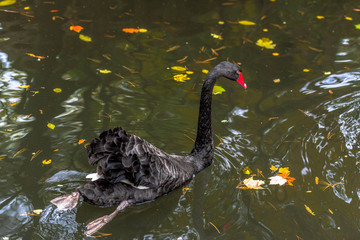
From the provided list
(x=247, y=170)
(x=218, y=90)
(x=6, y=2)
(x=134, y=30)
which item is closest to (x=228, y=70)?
(x=247, y=170)

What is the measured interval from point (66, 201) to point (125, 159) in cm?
59

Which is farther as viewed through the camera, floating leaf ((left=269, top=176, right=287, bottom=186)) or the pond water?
floating leaf ((left=269, top=176, right=287, bottom=186))

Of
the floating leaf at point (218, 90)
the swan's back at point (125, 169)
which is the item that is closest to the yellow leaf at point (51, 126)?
the swan's back at point (125, 169)

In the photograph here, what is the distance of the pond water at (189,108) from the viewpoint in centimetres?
401

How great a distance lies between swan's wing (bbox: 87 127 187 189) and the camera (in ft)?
12.7

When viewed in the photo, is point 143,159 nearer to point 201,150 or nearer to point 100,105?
point 201,150

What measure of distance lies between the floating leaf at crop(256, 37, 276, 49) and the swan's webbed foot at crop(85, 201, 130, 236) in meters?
3.59

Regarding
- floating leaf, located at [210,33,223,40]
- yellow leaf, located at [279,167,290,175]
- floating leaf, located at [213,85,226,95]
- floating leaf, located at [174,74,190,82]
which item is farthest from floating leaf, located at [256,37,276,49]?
yellow leaf, located at [279,167,290,175]

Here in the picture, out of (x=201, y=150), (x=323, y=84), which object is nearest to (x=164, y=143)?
(x=201, y=150)

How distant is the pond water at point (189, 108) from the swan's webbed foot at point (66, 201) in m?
0.08

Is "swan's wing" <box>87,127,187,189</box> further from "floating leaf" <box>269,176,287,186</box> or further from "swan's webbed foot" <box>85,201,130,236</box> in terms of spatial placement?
"floating leaf" <box>269,176,287,186</box>

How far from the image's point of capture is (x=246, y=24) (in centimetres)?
730

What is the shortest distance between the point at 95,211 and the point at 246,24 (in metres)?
4.26

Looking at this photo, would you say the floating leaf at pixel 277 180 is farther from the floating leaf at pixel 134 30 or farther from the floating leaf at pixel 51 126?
the floating leaf at pixel 134 30
